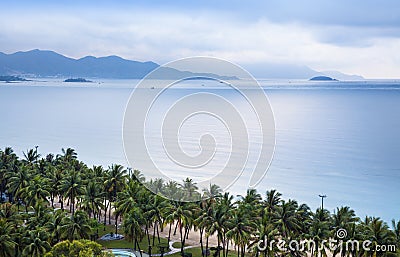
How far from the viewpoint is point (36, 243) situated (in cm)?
3206

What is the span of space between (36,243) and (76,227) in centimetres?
405

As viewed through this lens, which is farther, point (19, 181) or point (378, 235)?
point (19, 181)

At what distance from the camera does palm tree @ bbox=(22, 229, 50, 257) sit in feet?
104

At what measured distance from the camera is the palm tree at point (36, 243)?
3183 centimetres

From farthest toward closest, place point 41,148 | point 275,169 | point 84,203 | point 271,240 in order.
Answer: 1. point 41,148
2. point 275,169
3. point 84,203
4. point 271,240

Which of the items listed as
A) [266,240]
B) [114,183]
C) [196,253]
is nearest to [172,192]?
[196,253]

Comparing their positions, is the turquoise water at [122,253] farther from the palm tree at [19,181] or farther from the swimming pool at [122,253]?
the palm tree at [19,181]

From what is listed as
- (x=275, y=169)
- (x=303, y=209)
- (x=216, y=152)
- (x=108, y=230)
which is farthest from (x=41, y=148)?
(x=303, y=209)

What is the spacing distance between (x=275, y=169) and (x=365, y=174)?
16.5m

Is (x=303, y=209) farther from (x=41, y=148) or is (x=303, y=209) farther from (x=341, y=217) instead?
(x=41, y=148)

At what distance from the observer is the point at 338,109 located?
17850 cm

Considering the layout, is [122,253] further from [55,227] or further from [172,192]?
[55,227]

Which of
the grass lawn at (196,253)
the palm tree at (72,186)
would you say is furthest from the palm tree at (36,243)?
the grass lawn at (196,253)

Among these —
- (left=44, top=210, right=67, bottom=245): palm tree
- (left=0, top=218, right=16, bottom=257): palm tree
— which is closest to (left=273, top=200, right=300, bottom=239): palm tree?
(left=44, top=210, right=67, bottom=245): palm tree
